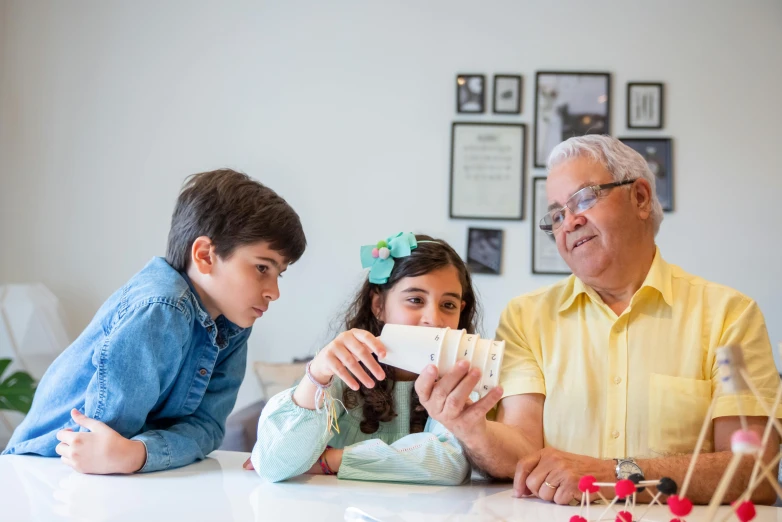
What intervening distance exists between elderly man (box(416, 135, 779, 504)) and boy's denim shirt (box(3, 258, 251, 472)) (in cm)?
57

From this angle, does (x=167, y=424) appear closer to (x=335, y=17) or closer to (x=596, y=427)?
(x=596, y=427)

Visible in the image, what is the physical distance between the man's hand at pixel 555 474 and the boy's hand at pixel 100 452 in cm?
69

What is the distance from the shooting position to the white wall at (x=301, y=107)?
359 cm

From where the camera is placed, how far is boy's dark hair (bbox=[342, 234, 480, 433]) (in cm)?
161

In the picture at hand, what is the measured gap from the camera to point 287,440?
52.3 inches

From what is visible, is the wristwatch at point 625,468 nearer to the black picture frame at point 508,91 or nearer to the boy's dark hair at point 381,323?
the boy's dark hair at point 381,323

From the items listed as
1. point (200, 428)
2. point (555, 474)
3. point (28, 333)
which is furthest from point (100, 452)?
point (28, 333)

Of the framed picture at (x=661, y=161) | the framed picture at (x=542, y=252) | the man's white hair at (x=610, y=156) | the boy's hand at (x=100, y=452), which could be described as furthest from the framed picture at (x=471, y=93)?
the boy's hand at (x=100, y=452)

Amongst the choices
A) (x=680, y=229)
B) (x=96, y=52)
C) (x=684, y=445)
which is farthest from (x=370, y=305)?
(x=96, y=52)

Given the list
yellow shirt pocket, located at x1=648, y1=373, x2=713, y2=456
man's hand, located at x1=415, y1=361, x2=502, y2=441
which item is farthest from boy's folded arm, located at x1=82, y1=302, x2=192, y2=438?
yellow shirt pocket, located at x1=648, y1=373, x2=713, y2=456

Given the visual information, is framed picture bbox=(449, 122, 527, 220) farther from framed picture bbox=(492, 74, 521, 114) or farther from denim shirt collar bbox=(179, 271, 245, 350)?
denim shirt collar bbox=(179, 271, 245, 350)

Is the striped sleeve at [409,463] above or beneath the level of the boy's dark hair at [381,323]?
beneath

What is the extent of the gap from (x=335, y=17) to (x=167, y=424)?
2620 millimetres

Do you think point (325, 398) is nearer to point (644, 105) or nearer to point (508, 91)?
point (508, 91)
